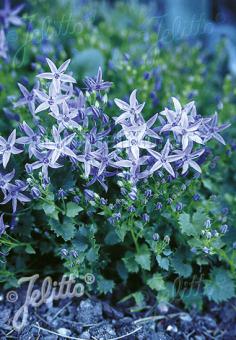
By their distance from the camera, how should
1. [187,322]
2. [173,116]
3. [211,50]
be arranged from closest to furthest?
[173,116], [187,322], [211,50]

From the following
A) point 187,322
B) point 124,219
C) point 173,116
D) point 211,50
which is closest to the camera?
→ point 173,116

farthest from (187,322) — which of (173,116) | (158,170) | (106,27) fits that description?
(106,27)

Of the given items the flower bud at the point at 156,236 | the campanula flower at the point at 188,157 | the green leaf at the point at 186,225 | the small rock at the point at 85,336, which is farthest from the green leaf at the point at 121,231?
the small rock at the point at 85,336

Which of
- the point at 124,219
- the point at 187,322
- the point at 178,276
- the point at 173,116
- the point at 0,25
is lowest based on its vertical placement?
the point at 187,322

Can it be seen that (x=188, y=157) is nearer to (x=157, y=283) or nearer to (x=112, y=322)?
(x=157, y=283)

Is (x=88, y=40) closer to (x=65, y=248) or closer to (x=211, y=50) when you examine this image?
(x=211, y=50)

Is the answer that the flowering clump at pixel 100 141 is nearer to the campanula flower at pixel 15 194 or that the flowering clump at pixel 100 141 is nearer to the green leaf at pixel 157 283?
the campanula flower at pixel 15 194
